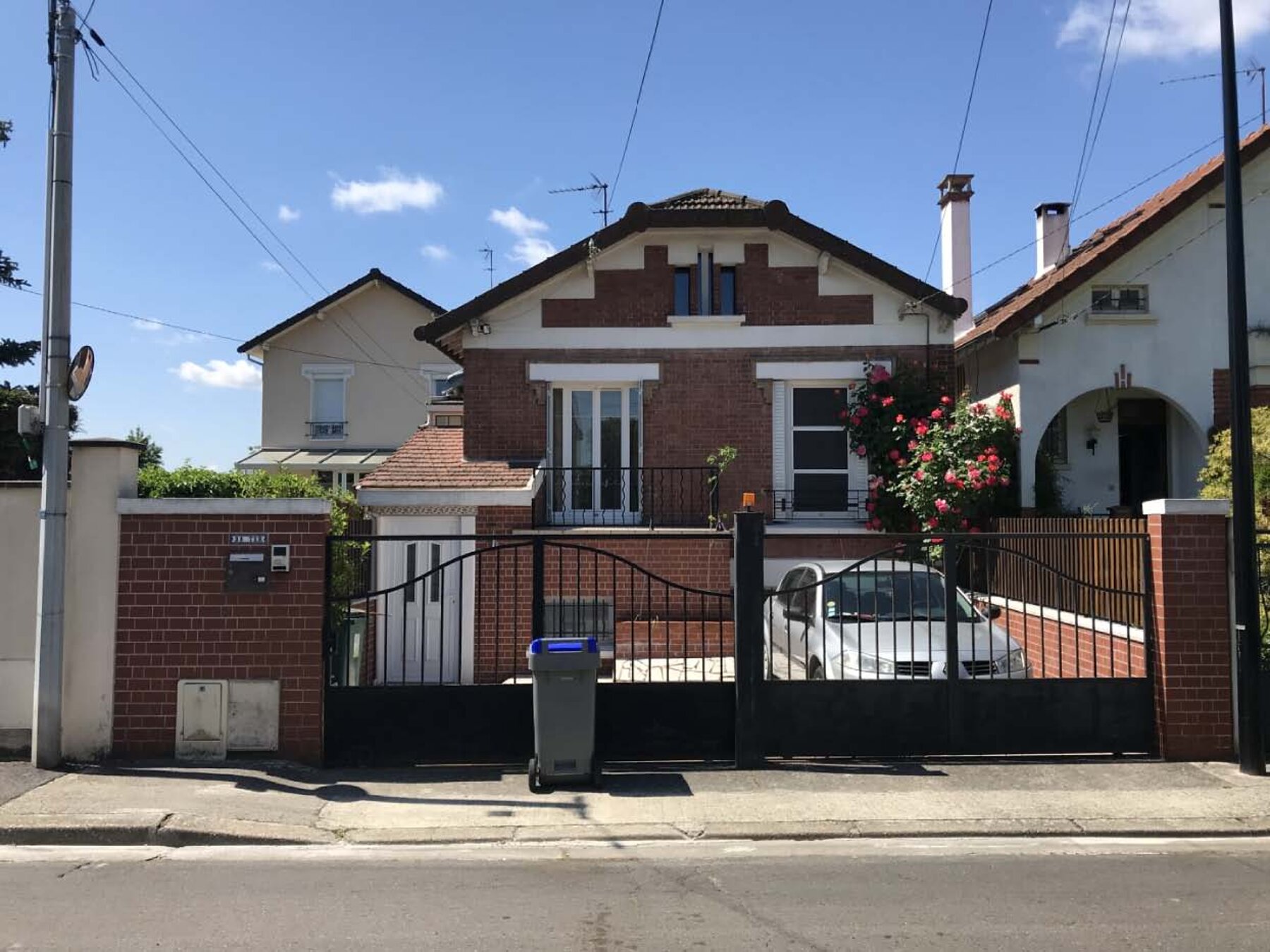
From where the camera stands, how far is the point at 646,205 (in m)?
13.9

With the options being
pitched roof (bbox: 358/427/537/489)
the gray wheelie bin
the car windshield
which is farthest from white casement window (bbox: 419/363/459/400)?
the gray wheelie bin

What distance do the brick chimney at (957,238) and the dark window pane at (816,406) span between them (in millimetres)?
4679

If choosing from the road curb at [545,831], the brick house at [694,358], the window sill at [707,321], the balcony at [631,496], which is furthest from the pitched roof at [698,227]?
the road curb at [545,831]

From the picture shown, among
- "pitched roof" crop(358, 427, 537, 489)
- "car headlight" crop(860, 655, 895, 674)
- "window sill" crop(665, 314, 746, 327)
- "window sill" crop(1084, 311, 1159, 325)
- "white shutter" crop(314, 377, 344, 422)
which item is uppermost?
"white shutter" crop(314, 377, 344, 422)

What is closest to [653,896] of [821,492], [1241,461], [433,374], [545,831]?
[545,831]

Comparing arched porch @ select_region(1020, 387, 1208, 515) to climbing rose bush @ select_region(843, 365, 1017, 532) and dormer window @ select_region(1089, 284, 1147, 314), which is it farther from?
climbing rose bush @ select_region(843, 365, 1017, 532)

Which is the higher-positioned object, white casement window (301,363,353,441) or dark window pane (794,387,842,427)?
white casement window (301,363,353,441)

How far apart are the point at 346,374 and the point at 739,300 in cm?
1960

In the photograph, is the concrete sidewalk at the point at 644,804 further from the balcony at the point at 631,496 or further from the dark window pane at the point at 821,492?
the dark window pane at the point at 821,492

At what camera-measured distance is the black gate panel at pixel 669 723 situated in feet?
26.0

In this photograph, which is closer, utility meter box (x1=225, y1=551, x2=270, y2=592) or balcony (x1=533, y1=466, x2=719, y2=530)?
utility meter box (x1=225, y1=551, x2=270, y2=592)

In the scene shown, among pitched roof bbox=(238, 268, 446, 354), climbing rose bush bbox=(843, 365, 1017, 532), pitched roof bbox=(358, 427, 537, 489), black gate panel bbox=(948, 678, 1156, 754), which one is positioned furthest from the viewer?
pitched roof bbox=(238, 268, 446, 354)

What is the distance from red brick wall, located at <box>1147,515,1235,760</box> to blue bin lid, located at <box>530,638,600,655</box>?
465 centimetres

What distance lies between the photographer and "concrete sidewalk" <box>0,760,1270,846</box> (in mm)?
6352
